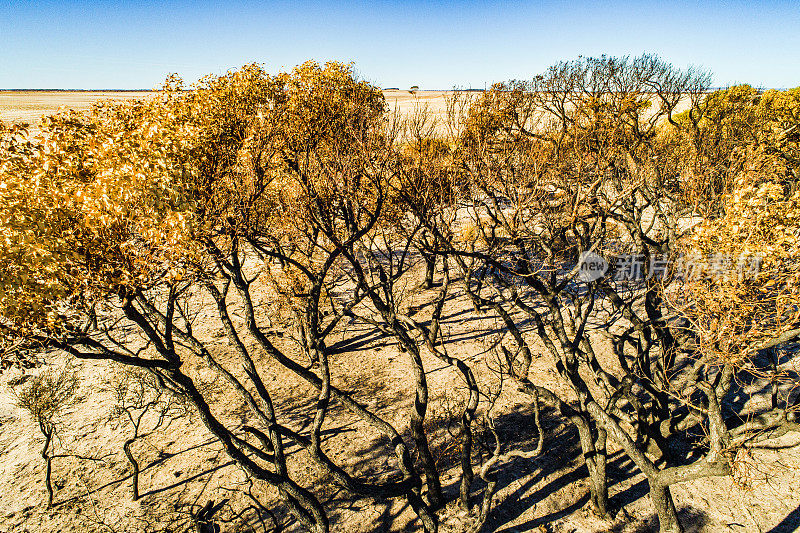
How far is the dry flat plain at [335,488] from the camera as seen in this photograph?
38.6ft

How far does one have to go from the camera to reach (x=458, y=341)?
21.5 meters

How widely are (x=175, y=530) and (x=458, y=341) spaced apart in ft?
46.3

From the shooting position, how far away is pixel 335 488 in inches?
520

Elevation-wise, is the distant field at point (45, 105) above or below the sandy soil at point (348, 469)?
above

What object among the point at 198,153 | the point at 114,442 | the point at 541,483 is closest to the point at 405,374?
the point at 541,483

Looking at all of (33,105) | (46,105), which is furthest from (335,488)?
(33,105)

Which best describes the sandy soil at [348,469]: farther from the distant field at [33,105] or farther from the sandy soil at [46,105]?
the distant field at [33,105]

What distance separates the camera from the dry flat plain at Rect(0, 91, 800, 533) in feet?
38.6

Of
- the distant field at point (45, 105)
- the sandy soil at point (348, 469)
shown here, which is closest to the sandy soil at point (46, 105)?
the distant field at point (45, 105)

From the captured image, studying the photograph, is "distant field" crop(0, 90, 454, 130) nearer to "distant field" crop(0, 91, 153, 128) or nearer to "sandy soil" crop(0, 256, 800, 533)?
"distant field" crop(0, 91, 153, 128)

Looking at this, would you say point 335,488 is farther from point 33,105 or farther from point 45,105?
point 33,105

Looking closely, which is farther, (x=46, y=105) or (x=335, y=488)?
(x=46, y=105)

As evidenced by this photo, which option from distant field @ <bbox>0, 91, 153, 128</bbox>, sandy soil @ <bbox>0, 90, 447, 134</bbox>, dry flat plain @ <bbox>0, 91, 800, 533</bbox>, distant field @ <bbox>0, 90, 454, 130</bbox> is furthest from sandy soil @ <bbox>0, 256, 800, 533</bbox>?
distant field @ <bbox>0, 91, 153, 128</bbox>

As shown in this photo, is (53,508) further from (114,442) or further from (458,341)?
(458,341)
